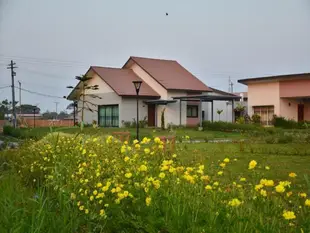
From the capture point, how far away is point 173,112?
110 feet

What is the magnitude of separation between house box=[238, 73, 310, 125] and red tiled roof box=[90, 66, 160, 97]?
7638 millimetres

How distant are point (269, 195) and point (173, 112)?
3069cm

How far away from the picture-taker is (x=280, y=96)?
104 feet

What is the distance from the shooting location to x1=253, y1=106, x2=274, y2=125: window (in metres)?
32.5

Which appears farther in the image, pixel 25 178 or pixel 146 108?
pixel 146 108

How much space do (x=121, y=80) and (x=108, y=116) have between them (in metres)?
3.09

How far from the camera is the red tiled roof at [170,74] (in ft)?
112

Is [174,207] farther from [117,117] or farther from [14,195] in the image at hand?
[117,117]

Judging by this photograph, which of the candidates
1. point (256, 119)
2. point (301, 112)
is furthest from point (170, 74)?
point (301, 112)

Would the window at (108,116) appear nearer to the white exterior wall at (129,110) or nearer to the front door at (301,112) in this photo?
the white exterior wall at (129,110)

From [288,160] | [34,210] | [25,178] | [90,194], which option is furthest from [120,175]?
[288,160]

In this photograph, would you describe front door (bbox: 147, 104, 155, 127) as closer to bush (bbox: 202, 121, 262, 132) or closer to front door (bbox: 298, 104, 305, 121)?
bush (bbox: 202, 121, 262, 132)

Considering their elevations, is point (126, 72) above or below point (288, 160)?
above

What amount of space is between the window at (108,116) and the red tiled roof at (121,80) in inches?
62.7
